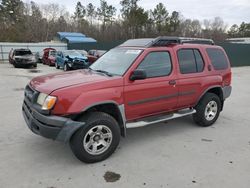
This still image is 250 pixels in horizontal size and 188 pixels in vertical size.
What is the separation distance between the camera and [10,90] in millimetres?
9742

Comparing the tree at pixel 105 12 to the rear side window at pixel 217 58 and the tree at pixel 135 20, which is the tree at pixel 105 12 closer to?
the tree at pixel 135 20

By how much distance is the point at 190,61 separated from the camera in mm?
5102

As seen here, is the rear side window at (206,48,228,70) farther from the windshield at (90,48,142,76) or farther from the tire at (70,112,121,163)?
the tire at (70,112,121,163)

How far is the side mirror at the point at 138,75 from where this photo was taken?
405 cm

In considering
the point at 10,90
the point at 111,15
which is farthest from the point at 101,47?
the point at 111,15

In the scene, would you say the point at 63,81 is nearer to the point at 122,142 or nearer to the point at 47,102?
the point at 47,102

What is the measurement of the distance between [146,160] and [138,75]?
1.36 m

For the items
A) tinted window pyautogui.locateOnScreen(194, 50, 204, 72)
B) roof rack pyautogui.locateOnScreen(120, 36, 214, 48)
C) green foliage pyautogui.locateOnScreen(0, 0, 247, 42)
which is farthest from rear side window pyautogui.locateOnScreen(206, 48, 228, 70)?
green foliage pyautogui.locateOnScreen(0, 0, 247, 42)

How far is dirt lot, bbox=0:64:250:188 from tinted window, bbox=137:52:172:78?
1292mm

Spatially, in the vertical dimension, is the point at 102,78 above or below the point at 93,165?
above

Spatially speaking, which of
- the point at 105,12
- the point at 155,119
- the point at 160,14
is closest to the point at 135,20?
the point at 160,14

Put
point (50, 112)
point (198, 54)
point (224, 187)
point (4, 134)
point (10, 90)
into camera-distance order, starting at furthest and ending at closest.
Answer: point (10, 90), point (198, 54), point (4, 134), point (50, 112), point (224, 187)

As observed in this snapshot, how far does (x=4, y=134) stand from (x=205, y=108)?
4.16m

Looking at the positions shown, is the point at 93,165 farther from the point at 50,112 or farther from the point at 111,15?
the point at 111,15
